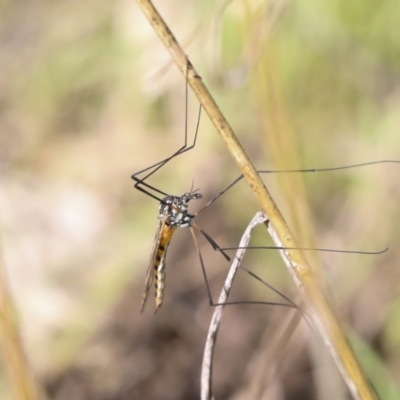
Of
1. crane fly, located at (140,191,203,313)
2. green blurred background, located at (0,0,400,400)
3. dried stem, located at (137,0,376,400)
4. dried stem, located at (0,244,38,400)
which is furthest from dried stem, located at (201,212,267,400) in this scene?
green blurred background, located at (0,0,400,400)

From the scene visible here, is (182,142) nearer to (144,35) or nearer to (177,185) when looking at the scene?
(177,185)

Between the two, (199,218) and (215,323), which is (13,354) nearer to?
(215,323)

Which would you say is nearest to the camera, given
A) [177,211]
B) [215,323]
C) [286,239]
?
[286,239]

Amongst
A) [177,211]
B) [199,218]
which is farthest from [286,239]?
[199,218]

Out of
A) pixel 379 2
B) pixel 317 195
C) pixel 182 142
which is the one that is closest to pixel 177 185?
pixel 182 142

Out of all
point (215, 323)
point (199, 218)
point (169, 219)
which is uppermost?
point (199, 218)

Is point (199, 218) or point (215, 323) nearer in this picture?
point (215, 323)

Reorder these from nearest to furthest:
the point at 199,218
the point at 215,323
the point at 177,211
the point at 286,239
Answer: the point at 286,239, the point at 215,323, the point at 177,211, the point at 199,218
